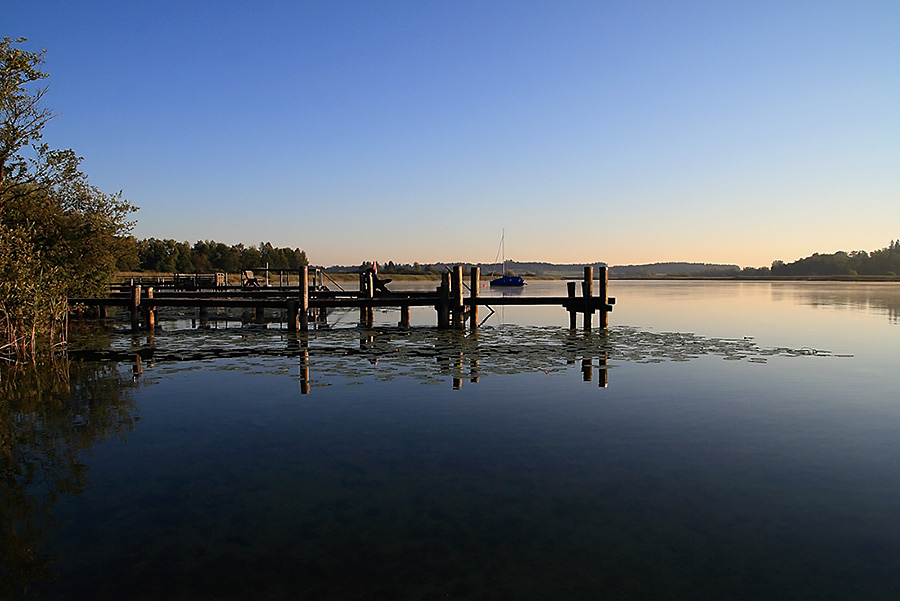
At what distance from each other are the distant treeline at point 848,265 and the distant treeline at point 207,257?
457ft

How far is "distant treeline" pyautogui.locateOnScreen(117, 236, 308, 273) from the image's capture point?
12800 centimetres

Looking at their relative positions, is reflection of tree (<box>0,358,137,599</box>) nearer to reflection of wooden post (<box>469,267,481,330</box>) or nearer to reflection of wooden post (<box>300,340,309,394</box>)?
reflection of wooden post (<box>300,340,309,394</box>)

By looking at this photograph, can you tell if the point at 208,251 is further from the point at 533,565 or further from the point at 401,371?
the point at 533,565

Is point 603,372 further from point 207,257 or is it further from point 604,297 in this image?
point 207,257

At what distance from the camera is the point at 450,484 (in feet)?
21.3

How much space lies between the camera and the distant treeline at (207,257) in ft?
420

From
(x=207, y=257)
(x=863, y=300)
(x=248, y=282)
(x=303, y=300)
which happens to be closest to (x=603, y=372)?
(x=303, y=300)

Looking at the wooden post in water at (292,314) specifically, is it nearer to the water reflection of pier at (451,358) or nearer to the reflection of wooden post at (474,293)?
the water reflection of pier at (451,358)

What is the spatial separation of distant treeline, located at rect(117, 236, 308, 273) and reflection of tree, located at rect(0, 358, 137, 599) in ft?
376

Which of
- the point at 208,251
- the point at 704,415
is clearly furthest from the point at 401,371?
the point at 208,251

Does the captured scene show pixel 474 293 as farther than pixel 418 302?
No

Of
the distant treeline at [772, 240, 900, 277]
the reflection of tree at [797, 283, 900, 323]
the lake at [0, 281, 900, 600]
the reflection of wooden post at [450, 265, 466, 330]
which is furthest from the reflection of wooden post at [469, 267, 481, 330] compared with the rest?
the distant treeline at [772, 240, 900, 277]

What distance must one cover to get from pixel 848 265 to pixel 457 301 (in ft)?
586

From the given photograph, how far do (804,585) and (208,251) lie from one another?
157 metres
